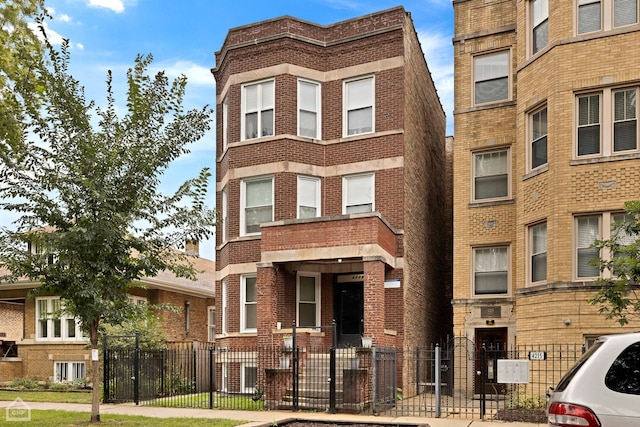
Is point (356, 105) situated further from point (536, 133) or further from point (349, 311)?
point (349, 311)

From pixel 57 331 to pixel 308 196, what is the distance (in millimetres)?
13188

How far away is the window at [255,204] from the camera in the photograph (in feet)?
74.1

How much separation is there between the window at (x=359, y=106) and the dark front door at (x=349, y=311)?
16.7 feet

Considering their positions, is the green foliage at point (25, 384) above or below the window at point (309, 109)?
below

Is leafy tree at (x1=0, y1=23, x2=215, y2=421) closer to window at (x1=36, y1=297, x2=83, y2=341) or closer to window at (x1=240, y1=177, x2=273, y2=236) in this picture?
window at (x1=240, y1=177, x2=273, y2=236)

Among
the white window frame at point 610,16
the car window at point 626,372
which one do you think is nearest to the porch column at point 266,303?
the white window frame at point 610,16

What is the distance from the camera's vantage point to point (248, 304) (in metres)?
22.4

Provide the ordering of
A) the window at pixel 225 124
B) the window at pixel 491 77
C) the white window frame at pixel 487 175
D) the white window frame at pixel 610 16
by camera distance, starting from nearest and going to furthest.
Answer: the white window frame at pixel 610 16 < the white window frame at pixel 487 175 < the window at pixel 491 77 < the window at pixel 225 124

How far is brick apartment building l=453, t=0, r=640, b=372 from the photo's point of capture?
1750 cm

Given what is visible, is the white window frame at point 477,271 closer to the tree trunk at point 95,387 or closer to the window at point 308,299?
the window at point 308,299

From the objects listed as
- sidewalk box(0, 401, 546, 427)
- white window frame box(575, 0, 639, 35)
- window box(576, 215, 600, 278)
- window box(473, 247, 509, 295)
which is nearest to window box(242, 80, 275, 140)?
window box(473, 247, 509, 295)

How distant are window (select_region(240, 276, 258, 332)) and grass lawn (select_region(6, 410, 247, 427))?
6.96 meters

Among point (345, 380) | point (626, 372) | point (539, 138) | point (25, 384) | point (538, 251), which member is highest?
point (539, 138)

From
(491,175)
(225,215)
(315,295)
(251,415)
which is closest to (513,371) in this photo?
(251,415)
